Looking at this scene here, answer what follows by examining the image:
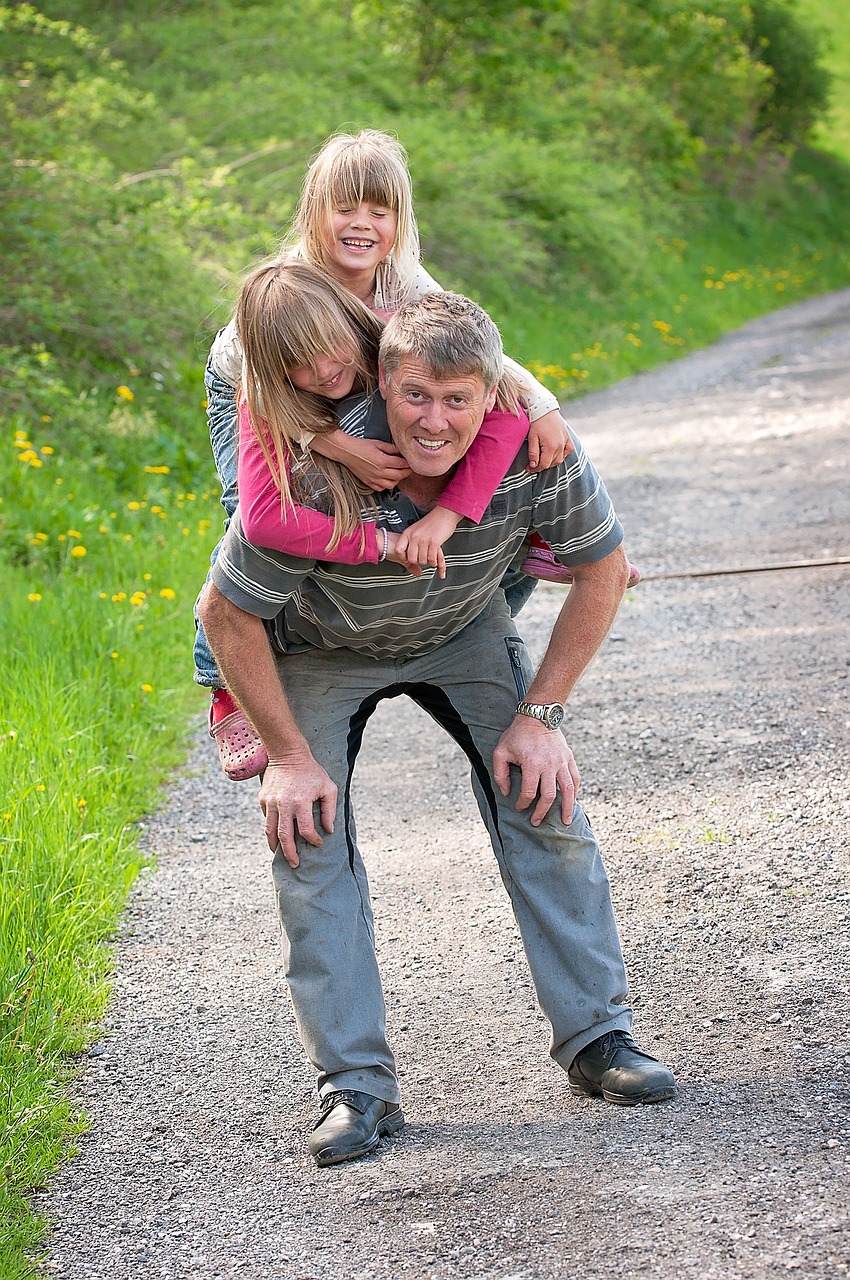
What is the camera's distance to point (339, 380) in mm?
2662

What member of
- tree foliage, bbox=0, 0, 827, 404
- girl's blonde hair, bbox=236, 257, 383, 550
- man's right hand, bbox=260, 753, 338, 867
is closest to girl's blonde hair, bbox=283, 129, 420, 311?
tree foliage, bbox=0, 0, 827, 404

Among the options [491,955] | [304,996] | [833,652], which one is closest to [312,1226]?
[304,996]

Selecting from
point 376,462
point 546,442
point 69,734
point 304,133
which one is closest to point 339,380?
point 376,462

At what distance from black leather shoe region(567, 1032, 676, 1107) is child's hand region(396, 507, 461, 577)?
110 cm

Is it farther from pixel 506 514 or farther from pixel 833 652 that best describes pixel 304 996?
pixel 833 652

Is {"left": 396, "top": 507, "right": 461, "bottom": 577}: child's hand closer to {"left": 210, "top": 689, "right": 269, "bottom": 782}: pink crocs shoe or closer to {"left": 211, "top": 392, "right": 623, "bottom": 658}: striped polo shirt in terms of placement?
{"left": 211, "top": 392, "right": 623, "bottom": 658}: striped polo shirt

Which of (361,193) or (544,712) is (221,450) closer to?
(361,193)

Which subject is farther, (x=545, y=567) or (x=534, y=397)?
(x=545, y=567)

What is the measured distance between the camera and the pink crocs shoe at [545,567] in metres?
2.99

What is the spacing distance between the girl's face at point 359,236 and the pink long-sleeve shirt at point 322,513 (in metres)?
0.73

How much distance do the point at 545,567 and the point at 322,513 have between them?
61cm

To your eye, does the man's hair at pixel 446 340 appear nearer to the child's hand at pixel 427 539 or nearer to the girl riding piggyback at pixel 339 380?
the girl riding piggyback at pixel 339 380

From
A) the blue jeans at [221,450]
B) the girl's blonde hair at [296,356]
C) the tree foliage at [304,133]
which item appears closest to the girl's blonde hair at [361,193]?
the tree foliage at [304,133]

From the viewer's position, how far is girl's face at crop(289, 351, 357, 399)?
262 cm
